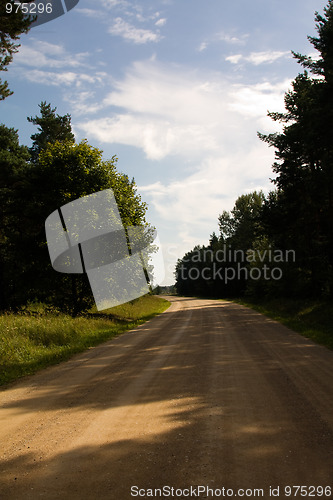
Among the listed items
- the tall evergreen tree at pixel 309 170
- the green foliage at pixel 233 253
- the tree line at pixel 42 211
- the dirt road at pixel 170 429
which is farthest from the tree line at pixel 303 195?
the green foliage at pixel 233 253

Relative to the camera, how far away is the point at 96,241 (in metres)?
21.8

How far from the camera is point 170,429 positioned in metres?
4.75

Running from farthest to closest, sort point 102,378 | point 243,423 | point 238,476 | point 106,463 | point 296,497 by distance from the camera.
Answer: point 102,378 → point 243,423 → point 106,463 → point 238,476 → point 296,497

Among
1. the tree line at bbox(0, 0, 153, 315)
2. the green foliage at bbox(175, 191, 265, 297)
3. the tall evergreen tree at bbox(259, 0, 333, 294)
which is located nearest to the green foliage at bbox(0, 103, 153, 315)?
the tree line at bbox(0, 0, 153, 315)

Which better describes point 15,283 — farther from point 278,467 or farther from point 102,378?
point 278,467

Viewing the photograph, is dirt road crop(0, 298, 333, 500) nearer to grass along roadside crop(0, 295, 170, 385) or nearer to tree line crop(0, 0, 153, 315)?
grass along roadside crop(0, 295, 170, 385)

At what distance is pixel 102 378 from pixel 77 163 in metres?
17.4

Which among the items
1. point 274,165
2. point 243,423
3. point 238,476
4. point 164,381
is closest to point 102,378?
point 164,381
